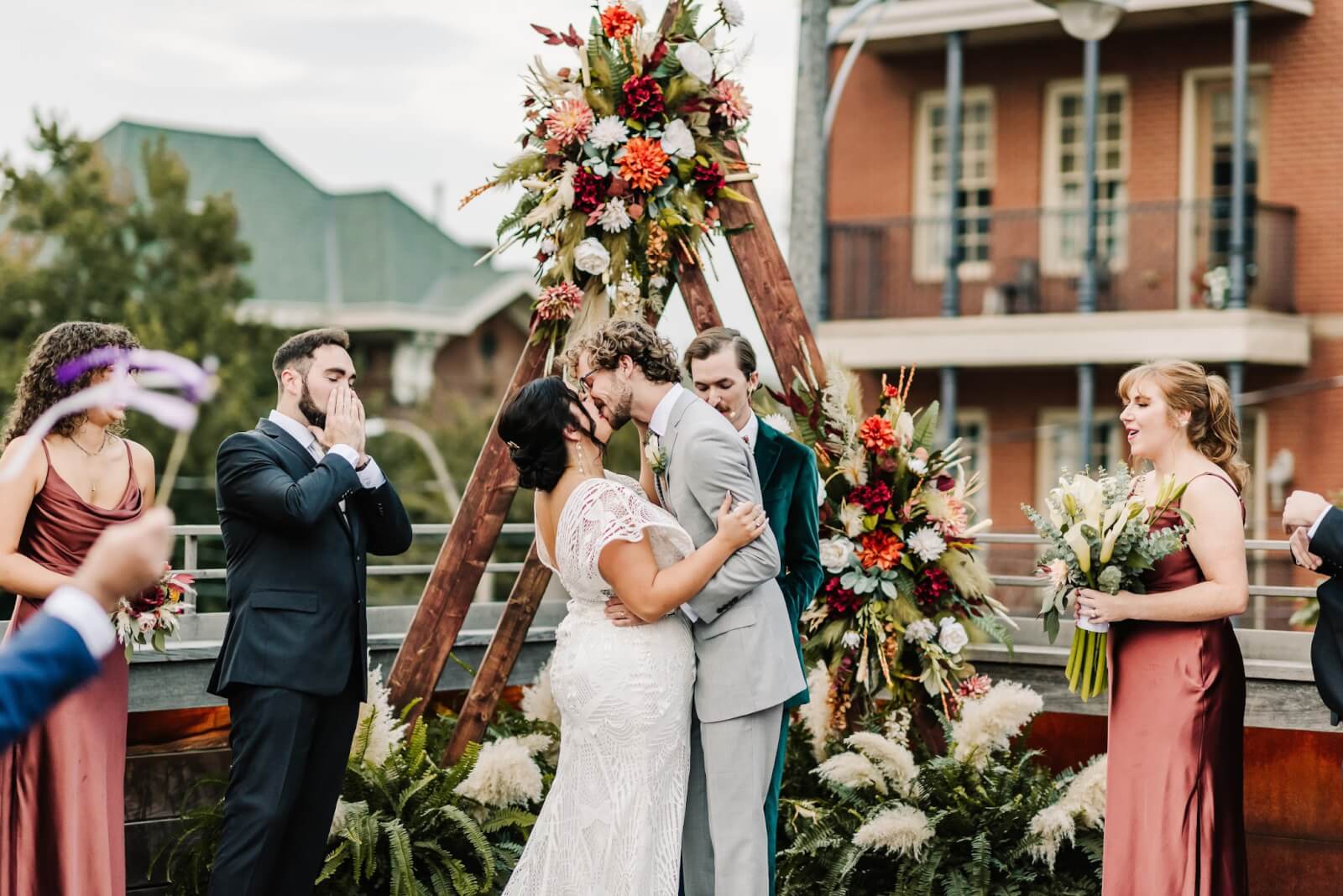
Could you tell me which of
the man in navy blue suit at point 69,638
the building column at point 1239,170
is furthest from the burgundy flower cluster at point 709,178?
the building column at point 1239,170

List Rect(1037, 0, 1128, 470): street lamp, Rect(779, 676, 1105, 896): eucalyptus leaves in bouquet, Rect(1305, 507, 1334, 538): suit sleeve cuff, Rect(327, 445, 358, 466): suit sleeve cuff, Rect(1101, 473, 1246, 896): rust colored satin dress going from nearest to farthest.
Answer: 1. Rect(1305, 507, 1334, 538): suit sleeve cuff
2. Rect(1101, 473, 1246, 896): rust colored satin dress
3. Rect(327, 445, 358, 466): suit sleeve cuff
4. Rect(779, 676, 1105, 896): eucalyptus leaves in bouquet
5. Rect(1037, 0, 1128, 470): street lamp

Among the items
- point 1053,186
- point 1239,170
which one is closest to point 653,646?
point 1239,170

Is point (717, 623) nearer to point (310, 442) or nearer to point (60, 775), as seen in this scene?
point (310, 442)

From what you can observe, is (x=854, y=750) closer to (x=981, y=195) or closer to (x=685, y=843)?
(x=685, y=843)

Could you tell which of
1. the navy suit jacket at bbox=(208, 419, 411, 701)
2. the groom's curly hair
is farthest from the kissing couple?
the navy suit jacket at bbox=(208, 419, 411, 701)

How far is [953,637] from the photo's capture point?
6.80 metres

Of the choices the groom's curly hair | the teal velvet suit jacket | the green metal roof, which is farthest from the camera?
the green metal roof

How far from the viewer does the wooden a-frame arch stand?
22.6 feet

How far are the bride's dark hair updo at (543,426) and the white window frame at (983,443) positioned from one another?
1623cm

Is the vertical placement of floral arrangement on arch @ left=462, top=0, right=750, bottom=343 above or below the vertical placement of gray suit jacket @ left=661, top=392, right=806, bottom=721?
above

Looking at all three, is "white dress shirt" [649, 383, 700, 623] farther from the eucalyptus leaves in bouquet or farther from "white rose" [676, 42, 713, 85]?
"white rose" [676, 42, 713, 85]

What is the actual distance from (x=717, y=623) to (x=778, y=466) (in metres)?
0.90

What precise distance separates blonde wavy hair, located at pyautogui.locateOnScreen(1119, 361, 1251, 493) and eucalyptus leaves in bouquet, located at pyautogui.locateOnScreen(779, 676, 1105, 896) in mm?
1480

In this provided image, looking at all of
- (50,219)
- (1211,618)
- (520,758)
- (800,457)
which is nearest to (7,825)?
(520,758)
